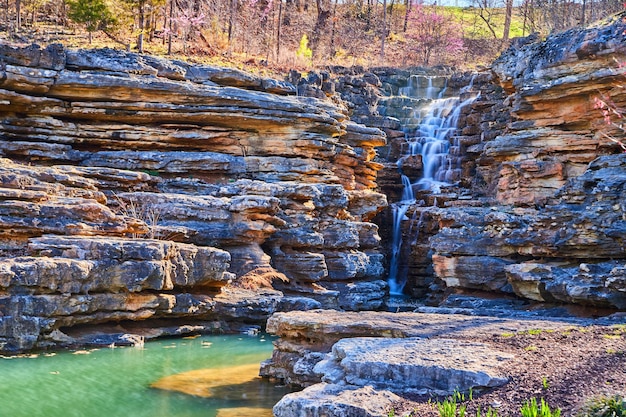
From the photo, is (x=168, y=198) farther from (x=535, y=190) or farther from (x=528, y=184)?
(x=535, y=190)

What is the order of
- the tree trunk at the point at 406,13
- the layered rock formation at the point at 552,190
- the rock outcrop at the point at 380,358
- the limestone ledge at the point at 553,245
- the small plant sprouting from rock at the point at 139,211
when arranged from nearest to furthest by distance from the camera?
1. the rock outcrop at the point at 380,358
2. the limestone ledge at the point at 553,245
3. the layered rock formation at the point at 552,190
4. the small plant sprouting from rock at the point at 139,211
5. the tree trunk at the point at 406,13

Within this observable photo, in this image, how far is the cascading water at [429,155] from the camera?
87.9ft

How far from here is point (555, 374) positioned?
677 cm

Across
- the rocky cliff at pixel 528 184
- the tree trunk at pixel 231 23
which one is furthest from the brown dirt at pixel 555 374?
the tree trunk at pixel 231 23

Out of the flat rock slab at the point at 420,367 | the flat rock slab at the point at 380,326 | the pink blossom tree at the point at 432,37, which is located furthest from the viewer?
the pink blossom tree at the point at 432,37

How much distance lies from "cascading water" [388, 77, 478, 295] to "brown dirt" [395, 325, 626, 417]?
17.1m

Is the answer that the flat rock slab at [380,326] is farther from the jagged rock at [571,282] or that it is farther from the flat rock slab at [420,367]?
the jagged rock at [571,282]

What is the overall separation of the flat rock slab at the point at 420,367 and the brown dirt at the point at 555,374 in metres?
0.21

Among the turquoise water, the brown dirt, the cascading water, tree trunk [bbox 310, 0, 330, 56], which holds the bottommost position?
the turquoise water

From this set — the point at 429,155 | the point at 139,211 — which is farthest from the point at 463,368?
the point at 429,155

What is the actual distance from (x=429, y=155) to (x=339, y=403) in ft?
78.7

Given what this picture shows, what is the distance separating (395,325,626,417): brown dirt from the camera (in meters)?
6.02

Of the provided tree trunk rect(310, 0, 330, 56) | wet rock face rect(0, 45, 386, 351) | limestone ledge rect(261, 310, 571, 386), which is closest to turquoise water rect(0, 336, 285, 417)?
limestone ledge rect(261, 310, 571, 386)

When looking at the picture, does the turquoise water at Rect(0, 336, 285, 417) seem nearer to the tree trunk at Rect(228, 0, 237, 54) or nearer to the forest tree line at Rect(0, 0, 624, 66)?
the forest tree line at Rect(0, 0, 624, 66)
